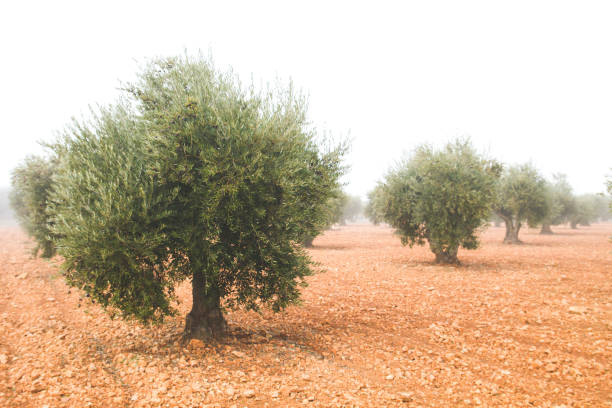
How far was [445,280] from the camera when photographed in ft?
57.8

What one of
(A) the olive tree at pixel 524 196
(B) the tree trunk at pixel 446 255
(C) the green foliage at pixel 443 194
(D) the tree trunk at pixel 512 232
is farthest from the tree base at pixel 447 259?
(D) the tree trunk at pixel 512 232

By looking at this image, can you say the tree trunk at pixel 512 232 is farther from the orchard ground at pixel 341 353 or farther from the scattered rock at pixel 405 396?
the scattered rock at pixel 405 396

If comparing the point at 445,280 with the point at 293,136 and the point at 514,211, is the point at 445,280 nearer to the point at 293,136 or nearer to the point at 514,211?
the point at 293,136

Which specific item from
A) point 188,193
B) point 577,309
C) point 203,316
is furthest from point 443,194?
point 188,193

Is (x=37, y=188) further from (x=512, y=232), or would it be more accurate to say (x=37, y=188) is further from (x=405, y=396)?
(x=512, y=232)

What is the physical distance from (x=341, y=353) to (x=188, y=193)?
5.44m

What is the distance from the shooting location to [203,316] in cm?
927

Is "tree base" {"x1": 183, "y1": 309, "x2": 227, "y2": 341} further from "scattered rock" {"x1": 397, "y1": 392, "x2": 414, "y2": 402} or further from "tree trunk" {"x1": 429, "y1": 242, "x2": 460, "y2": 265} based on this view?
"tree trunk" {"x1": 429, "y1": 242, "x2": 460, "y2": 265}

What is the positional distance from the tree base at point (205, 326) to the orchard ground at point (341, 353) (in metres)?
0.36

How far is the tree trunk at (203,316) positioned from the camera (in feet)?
29.8

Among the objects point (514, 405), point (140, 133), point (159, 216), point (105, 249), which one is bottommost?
point (514, 405)

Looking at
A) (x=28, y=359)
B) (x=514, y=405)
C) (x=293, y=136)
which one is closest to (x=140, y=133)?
(x=293, y=136)

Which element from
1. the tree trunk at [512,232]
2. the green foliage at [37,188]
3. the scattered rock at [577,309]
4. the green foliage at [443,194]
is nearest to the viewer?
the scattered rock at [577,309]

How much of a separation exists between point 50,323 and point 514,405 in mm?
12855
